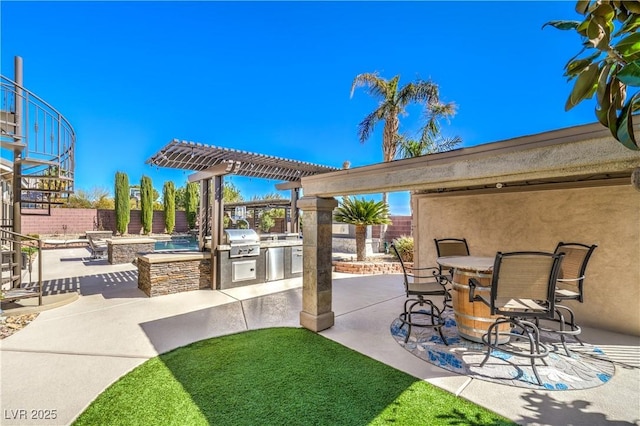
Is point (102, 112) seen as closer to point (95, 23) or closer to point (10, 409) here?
point (95, 23)

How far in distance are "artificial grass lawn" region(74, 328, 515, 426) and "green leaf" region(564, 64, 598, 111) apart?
2349 millimetres

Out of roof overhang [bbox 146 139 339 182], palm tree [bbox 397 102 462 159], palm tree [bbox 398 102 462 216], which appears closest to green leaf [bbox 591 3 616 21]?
roof overhang [bbox 146 139 339 182]

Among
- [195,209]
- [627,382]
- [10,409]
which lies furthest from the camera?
[195,209]

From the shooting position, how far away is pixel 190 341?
3693mm

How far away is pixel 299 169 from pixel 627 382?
7156 millimetres

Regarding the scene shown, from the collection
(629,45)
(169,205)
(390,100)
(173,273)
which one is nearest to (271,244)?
(173,273)

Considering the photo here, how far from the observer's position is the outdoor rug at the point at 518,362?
278cm

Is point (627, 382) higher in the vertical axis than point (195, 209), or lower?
lower

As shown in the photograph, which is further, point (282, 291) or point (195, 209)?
point (195, 209)

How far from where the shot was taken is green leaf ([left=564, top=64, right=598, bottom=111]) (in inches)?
46.5

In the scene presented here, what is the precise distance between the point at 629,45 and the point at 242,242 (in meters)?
6.59

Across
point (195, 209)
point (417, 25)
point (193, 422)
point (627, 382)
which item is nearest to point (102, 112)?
point (195, 209)

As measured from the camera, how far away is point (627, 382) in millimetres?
2734

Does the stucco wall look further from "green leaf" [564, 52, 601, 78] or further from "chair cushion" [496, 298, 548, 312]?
"green leaf" [564, 52, 601, 78]
